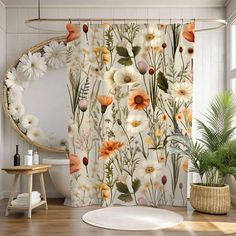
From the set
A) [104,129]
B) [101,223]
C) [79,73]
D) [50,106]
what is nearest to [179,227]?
[101,223]

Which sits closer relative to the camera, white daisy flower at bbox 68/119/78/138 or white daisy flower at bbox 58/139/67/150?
white daisy flower at bbox 68/119/78/138

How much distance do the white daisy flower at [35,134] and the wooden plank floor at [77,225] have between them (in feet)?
3.51

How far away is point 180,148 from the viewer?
4.09 metres

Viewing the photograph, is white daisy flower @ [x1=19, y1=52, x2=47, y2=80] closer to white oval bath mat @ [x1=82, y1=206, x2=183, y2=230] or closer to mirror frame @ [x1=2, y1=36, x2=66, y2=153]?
mirror frame @ [x1=2, y1=36, x2=66, y2=153]

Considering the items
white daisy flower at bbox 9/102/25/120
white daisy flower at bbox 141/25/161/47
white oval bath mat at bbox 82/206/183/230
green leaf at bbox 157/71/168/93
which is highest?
white daisy flower at bbox 141/25/161/47

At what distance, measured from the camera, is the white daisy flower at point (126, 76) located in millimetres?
4164

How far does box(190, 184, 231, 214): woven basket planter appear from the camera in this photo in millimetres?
3863

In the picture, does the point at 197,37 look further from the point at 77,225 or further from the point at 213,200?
the point at 77,225

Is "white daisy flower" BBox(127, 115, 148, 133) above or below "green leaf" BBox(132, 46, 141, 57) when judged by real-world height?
below

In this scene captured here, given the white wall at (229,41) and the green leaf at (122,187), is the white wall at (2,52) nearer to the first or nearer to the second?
the green leaf at (122,187)

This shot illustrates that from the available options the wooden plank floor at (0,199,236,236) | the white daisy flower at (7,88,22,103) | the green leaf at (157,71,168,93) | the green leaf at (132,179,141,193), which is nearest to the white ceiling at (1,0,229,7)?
the white daisy flower at (7,88,22,103)

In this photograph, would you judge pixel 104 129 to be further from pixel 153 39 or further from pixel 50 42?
pixel 50 42

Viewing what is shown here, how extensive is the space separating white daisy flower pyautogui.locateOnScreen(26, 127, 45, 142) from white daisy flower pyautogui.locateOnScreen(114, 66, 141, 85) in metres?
1.38

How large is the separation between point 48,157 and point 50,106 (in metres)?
0.68
